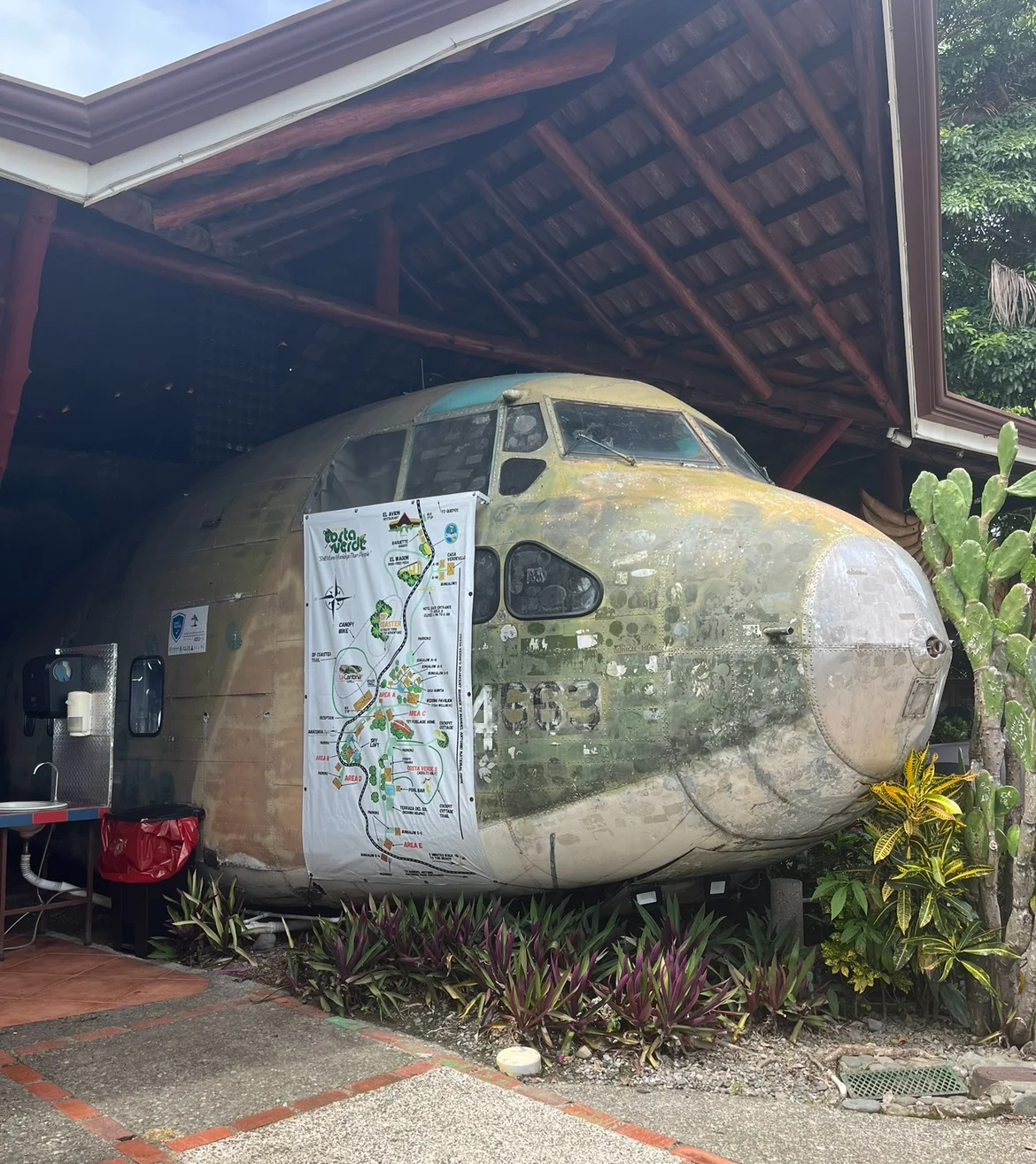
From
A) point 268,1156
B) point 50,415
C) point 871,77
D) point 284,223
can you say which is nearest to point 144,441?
point 50,415

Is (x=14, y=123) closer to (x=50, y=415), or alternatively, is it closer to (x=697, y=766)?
(x=697, y=766)

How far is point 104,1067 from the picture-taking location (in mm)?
5078

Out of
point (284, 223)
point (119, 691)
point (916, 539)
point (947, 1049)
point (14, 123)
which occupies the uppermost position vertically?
point (284, 223)

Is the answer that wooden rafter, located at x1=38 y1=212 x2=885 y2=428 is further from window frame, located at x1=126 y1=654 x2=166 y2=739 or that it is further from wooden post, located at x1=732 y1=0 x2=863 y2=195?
wooden post, located at x1=732 y1=0 x2=863 y2=195

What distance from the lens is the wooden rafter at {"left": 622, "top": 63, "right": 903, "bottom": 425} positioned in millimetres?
8266

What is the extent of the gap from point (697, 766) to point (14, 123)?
5011mm

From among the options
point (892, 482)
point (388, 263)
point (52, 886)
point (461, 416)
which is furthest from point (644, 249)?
point (52, 886)

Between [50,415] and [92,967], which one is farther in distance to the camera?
[50,415]

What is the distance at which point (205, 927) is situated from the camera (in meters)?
7.18

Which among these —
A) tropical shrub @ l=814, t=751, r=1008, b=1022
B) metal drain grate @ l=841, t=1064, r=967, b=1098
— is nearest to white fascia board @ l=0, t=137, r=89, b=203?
tropical shrub @ l=814, t=751, r=1008, b=1022

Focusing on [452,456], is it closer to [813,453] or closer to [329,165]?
[329,165]

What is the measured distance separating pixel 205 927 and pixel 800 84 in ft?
25.4

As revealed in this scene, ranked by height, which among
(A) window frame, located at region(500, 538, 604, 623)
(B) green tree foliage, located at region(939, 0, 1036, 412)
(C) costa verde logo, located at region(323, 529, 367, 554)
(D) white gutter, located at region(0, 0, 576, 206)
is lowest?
(A) window frame, located at region(500, 538, 604, 623)

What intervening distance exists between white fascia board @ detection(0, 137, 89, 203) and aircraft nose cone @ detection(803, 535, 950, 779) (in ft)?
15.2
